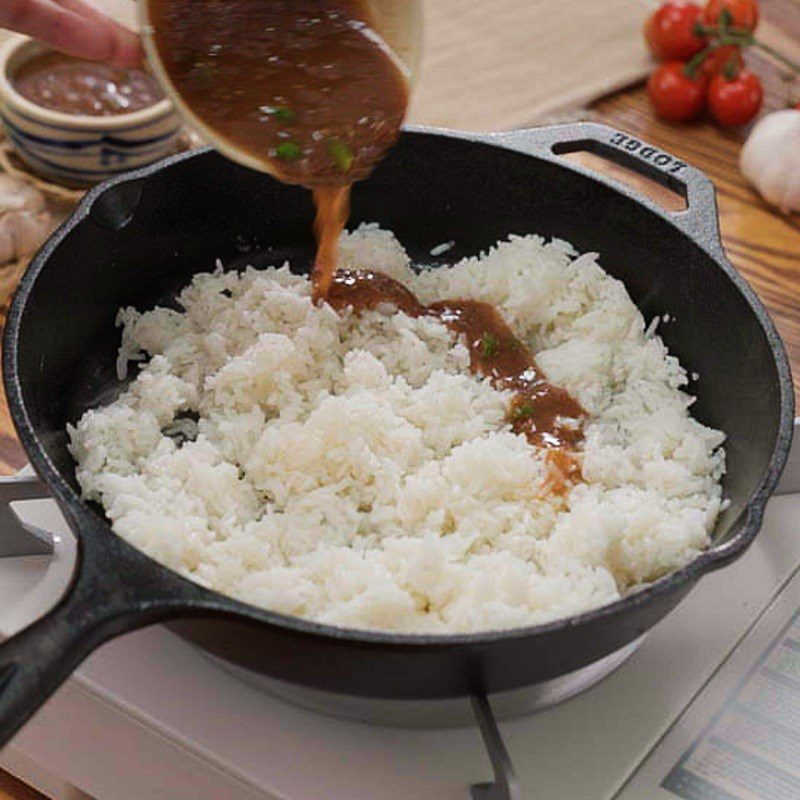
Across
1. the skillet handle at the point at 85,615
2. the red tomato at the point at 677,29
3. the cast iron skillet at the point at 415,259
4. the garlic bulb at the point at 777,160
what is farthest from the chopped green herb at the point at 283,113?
the red tomato at the point at 677,29

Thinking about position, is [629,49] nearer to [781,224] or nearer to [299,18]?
[781,224]

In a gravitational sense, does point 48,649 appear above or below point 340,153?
below

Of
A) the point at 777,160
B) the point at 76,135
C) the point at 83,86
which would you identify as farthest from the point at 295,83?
the point at 777,160

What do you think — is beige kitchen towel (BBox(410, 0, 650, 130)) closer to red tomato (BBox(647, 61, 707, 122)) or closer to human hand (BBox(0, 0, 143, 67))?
red tomato (BBox(647, 61, 707, 122))

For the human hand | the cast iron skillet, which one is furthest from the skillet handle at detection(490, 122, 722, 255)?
the human hand

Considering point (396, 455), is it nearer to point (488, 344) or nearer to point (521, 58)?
point (488, 344)

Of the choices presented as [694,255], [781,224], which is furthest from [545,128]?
[781,224]
